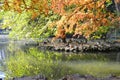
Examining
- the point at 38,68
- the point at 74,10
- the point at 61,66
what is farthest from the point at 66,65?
the point at 74,10

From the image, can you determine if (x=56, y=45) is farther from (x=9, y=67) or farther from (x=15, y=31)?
(x=9, y=67)

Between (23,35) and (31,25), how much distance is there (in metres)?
1.12

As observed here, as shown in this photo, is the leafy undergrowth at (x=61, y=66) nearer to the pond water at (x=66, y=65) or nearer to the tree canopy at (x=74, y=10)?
the pond water at (x=66, y=65)

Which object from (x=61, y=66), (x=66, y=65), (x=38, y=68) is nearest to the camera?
(x=38, y=68)

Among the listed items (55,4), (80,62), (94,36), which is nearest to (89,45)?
(94,36)

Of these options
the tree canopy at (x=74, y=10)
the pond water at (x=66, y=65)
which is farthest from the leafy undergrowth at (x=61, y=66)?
the tree canopy at (x=74, y=10)

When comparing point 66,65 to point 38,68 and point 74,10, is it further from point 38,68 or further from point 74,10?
point 74,10

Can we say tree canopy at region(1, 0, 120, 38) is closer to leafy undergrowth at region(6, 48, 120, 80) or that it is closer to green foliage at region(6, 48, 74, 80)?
leafy undergrowth at region(6, 48, 120, 80)

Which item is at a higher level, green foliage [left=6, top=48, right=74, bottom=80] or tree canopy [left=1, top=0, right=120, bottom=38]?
tree canopy [left=1, top=0, right=120, bottom=38]

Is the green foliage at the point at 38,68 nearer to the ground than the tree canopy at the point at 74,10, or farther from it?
nearer to the ground

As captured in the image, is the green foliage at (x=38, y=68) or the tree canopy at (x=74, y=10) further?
the green foliage at (x=38, y=68)

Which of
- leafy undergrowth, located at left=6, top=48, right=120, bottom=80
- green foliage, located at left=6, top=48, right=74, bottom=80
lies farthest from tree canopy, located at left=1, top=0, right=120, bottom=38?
Answer: green foliage, located at left=6, top=48, right=74, bottom=80

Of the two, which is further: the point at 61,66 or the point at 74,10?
the point at 74,10

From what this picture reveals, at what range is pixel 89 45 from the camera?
2377cm
